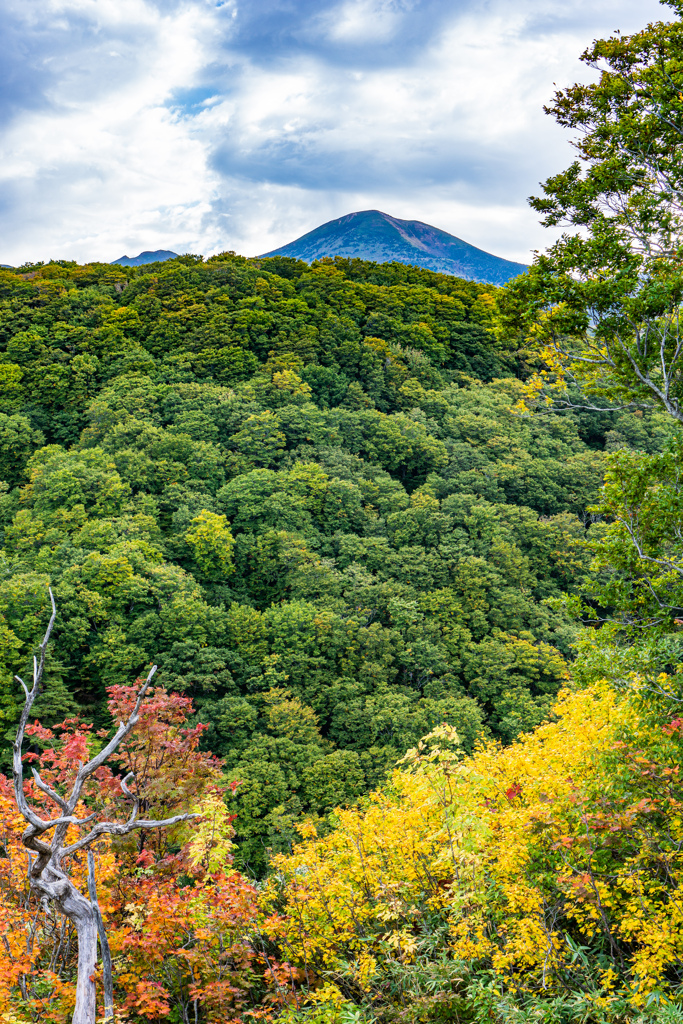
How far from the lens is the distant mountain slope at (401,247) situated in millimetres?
130750

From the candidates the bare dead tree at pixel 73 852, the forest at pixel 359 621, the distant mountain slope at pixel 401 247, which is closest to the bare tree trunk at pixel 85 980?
the bare dead tree at pixel 73 852

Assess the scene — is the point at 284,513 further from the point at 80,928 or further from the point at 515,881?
the point at 80,928

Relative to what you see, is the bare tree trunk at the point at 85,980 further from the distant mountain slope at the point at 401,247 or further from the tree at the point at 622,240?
the distant mountain slope at the point at 401,247

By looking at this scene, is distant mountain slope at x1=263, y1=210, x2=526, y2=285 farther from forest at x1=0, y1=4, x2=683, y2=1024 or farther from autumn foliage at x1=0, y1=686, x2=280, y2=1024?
autumn foliage at x1=0, y1=686, x2=280, y2=1024

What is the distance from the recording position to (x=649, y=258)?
279 inches

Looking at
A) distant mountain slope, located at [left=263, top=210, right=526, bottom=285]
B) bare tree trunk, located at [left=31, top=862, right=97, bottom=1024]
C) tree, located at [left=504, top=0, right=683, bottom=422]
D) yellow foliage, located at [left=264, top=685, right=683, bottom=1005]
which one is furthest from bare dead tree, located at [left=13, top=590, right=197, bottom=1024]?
distant mountain slope, located at [left=263, top=210, right=526, bottom=285]

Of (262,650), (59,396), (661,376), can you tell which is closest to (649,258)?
(661,376)

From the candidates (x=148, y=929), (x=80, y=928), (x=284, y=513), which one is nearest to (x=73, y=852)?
(x=80, y=928)

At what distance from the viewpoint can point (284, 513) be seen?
1262 inches

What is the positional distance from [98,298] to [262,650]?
33.8 metres

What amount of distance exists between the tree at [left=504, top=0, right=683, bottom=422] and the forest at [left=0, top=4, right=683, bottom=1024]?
0.14 ft

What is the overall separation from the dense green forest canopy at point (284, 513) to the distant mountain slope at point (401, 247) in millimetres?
86212

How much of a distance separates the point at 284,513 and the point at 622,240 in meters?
26.0

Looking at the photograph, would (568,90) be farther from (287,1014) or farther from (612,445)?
(612,445)
